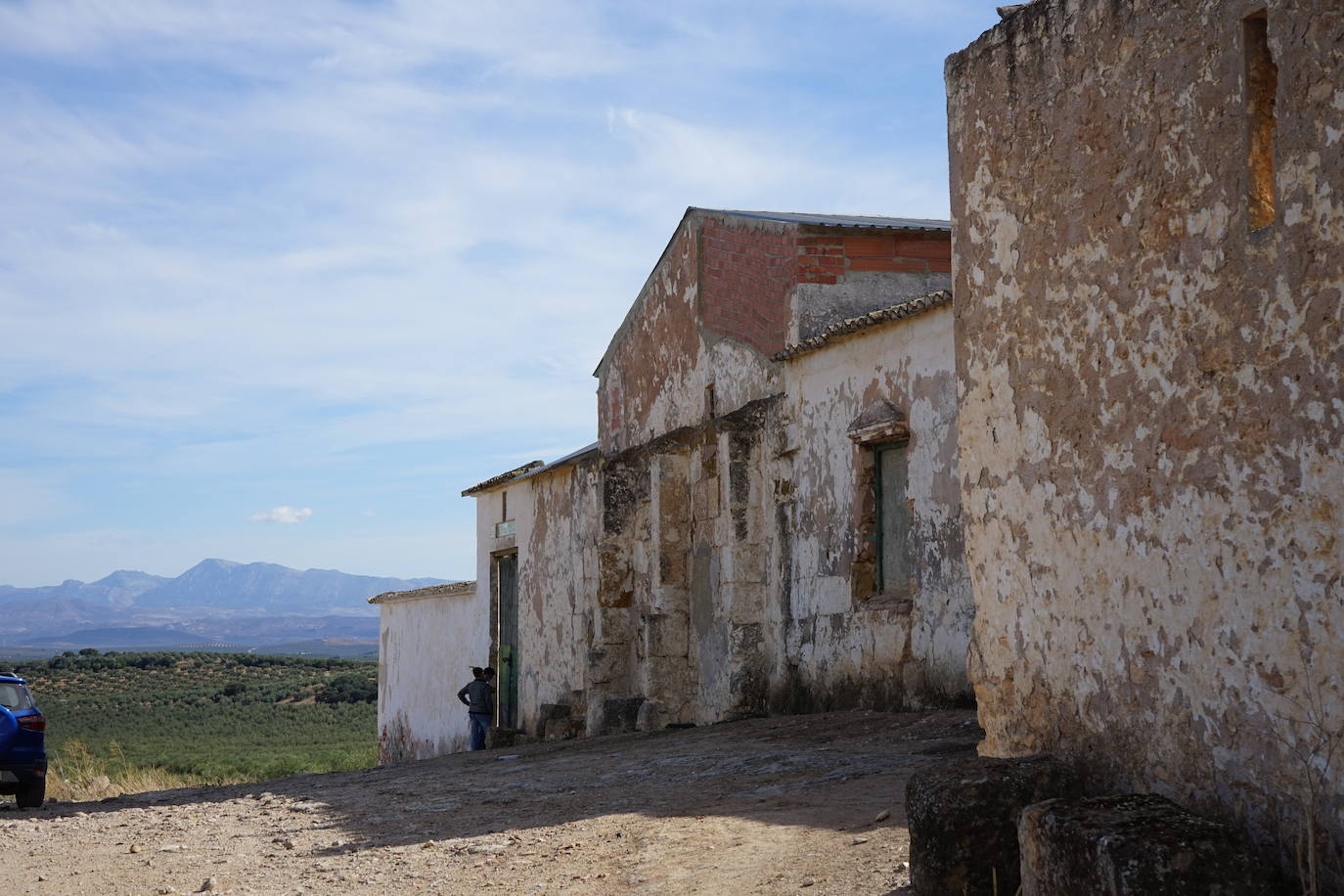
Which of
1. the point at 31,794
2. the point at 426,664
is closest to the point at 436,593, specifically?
the point at 426,664

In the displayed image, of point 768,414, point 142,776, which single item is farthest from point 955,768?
point 142,776

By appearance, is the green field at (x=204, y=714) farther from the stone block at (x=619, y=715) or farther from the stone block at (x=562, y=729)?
the stone block at (x=619, y=715)

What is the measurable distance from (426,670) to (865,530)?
12.4 m

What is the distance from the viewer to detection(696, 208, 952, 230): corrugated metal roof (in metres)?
13.4

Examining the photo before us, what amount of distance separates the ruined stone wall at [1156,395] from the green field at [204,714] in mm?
14582

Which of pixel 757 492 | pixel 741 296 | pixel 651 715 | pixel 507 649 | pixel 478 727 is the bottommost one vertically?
pixel 478 727

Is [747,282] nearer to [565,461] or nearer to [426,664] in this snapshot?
[565,461]

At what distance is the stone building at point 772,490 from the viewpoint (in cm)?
1127

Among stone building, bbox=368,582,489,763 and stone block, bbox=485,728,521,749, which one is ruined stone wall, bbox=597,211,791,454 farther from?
stone building, bbox=368,582,489,763

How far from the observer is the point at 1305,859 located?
392cm

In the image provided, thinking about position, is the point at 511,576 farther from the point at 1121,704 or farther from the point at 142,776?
the point at 1121,704

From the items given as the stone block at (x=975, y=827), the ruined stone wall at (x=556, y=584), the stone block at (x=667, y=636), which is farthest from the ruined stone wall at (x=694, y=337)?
the stone block at (x=975, y=827)

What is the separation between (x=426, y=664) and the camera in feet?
74.5

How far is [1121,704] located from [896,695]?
6.70m
